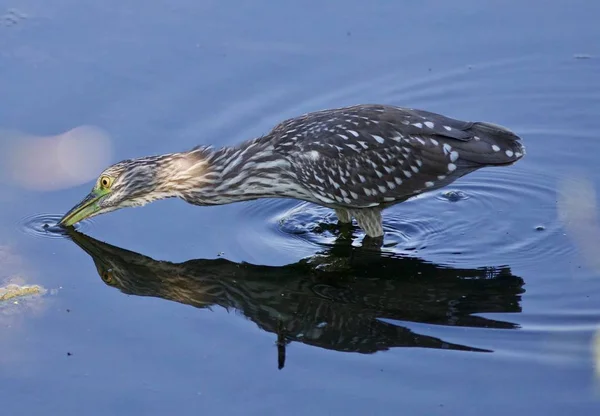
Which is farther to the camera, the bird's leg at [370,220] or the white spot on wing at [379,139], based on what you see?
the bird's leg at [370,220]

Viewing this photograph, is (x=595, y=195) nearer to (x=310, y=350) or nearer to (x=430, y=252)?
(x=430, y=252)

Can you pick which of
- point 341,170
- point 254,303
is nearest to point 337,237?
point 341,170

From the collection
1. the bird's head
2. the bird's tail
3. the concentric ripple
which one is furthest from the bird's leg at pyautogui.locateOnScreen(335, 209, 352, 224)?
the concentric ripple

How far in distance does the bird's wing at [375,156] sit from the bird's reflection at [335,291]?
639mm

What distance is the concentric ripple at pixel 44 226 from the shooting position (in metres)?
11.0

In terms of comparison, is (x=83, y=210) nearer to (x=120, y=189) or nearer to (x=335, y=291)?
(x=120, y=189)

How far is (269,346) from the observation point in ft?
30.3

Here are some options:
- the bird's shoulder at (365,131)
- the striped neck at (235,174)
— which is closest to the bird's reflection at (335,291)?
the striped neck at (235,174)

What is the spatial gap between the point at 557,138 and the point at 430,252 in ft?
8.31

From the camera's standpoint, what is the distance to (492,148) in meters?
10.6

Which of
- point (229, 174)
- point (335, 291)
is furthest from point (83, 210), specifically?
point (335, 291)

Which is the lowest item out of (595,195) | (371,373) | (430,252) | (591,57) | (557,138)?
(371,373)

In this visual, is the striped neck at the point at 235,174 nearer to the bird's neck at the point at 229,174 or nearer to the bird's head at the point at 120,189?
the bird's neck at the point at 229,174

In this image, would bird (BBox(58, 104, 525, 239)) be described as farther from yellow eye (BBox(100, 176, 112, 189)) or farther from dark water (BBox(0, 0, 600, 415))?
dark water (BBox(0, 0, 600, 415))
